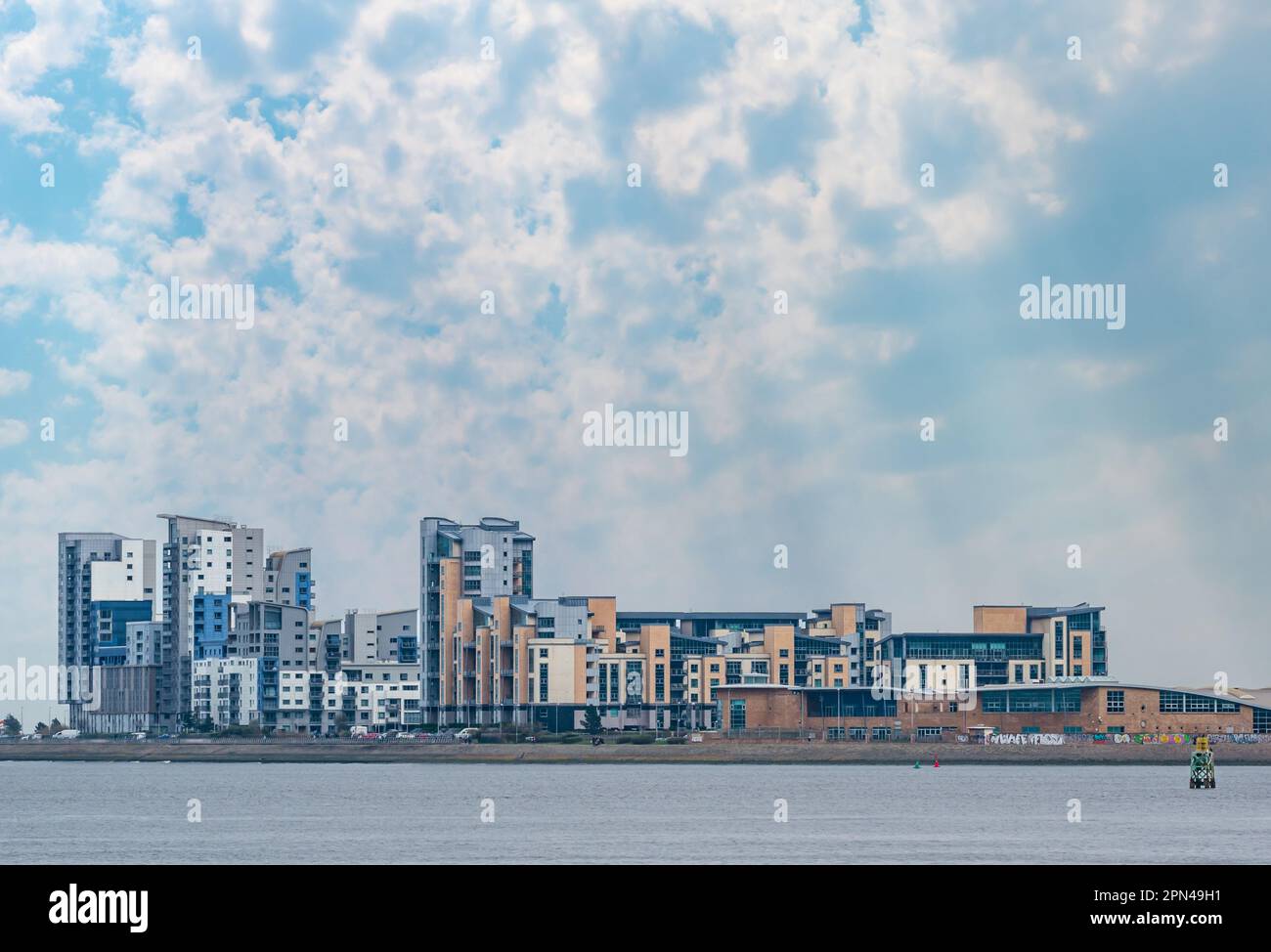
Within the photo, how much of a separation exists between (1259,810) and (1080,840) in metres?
33.2

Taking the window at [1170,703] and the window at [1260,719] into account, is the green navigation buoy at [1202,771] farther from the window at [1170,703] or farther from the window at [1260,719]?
the window at [1260,719]

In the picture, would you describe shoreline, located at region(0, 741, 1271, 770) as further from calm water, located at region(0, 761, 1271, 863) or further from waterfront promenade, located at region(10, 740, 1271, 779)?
calm water, located at region(0, 761, 1271, 863)

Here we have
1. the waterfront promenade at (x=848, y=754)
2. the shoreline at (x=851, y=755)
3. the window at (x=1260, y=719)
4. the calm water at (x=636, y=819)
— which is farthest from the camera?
the window at (x=1260, y=719)

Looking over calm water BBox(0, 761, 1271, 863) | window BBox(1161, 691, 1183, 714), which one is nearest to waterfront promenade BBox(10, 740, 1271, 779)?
window BBox(1161, 691, 1183, 714)

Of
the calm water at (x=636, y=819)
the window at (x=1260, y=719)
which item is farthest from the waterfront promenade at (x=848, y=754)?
the calm water at (x=636, y=819)

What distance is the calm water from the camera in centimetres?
7506

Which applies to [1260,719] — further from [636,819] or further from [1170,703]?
[636,819]

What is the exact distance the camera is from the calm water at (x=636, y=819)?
7506 cm

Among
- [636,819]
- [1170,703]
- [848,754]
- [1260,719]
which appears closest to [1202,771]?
[636,819]
